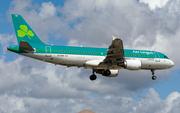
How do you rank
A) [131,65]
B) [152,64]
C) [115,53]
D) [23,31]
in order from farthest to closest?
→ [152,64] < [23,31] < [131,65] < [115,53]

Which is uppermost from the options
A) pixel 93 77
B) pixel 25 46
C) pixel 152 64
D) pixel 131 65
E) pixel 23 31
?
pixel 23 31

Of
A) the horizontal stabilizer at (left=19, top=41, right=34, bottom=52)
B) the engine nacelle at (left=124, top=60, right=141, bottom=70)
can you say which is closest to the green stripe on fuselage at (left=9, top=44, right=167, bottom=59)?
the horizontal stabilizer at (left=19, top=41, right=34, bottom=52)

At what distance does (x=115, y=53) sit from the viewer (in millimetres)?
36688

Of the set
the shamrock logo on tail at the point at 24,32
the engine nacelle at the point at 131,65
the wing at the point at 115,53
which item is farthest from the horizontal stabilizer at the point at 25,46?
the engine nacelle at the point at 131,65

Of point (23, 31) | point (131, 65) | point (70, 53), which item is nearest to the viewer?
point (70, 53)

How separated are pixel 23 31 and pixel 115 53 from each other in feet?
49.0

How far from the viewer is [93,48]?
129ft

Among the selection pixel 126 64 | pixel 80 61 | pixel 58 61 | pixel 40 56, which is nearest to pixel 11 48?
pixel 40 56

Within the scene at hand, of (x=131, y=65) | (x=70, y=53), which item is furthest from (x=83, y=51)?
(x=131, y=65)

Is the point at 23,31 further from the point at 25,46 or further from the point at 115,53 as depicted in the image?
the point at 115,53

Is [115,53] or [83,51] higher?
[83,51]

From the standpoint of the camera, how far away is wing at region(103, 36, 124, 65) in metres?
34.2

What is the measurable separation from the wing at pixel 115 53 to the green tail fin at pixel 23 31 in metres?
11.2

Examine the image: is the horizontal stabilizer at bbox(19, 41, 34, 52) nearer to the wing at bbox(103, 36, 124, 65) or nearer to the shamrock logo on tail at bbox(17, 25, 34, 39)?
the shamrock logo on tail at bbox(17, 25, 34, 39)
